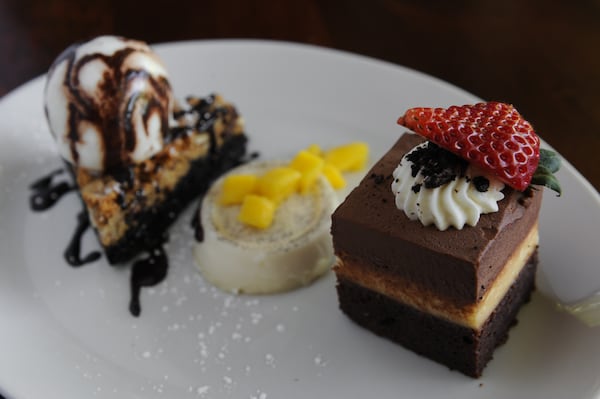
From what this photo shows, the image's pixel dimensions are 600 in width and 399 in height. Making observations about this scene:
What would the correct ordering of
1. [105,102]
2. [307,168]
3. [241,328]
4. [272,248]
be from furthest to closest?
[307,168], [105,102], [272,248], [241,328]

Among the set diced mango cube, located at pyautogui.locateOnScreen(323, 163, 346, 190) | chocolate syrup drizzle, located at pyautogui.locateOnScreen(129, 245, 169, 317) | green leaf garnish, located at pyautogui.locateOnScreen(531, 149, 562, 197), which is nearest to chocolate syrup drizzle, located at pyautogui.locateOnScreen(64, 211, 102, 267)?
chocolate syrup drizzle, located at pyautogui.locateOnScreen(129, 245, 169, 317)

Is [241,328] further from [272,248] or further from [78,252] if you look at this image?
[78,252]

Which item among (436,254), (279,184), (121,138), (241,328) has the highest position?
(121,138)

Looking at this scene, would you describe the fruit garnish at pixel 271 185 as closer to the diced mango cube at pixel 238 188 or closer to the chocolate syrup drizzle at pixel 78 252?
the diced mango cube at pixel 238 188

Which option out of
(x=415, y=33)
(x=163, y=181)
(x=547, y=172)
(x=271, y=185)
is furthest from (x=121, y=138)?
(x=415, y=33)

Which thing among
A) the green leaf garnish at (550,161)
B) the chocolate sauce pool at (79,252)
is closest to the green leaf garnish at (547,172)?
the green leaf garnish at (550,161)

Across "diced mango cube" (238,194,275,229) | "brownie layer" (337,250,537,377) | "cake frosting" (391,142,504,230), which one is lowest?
"brownie layer" (337,250,537,377)

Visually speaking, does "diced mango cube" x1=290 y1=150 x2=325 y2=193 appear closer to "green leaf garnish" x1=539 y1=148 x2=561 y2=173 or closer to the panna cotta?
the panna cotta
